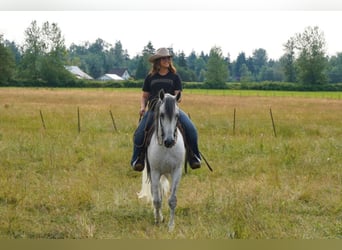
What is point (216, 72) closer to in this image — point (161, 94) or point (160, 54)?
point (160, 54)

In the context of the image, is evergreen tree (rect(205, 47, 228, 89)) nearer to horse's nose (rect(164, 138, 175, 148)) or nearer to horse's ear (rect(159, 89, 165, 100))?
horse's ear (rect(159, 89, 165, 100))

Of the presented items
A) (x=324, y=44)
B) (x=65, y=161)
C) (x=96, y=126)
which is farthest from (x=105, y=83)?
(x=65, y=161)

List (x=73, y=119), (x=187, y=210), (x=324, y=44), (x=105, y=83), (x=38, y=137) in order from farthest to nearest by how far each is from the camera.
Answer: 1. (x=324, y=44)
2. (x=105, y=83)
3. (x=73, y=119)
4. (x=38, y=137)
5. (x=187, y=210)

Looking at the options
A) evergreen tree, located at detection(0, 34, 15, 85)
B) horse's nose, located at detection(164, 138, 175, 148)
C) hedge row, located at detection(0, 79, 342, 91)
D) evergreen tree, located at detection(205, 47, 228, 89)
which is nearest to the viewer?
horse's nose, located at detection(164, 138, 175, 148)

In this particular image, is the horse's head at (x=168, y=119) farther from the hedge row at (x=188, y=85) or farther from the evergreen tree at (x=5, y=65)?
the evergreen tree at (x=5, y=65)

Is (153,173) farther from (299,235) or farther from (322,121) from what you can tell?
(322,121)

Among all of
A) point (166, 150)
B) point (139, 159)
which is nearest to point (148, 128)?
point (139, 159)

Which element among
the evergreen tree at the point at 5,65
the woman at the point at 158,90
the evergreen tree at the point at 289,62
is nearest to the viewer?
the woman at the point at 158,90

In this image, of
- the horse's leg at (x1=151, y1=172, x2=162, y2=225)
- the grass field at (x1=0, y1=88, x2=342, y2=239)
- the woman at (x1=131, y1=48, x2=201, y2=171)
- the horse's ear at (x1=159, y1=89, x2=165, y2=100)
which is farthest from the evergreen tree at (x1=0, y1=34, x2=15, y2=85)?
the horse's ear at (x1=159, y1=89, x2=165, y2=100)

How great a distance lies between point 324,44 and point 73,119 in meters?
66.2

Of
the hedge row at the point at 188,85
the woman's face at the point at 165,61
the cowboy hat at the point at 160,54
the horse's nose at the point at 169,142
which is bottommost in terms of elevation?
the hedge row at the point at 188,85

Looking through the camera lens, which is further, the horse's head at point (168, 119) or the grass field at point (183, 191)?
the grass field at point (183, 191)

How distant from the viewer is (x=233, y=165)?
11.2m

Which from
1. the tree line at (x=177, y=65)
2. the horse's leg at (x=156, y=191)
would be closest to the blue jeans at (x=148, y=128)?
the horse's leg at (x=156, y=191)
